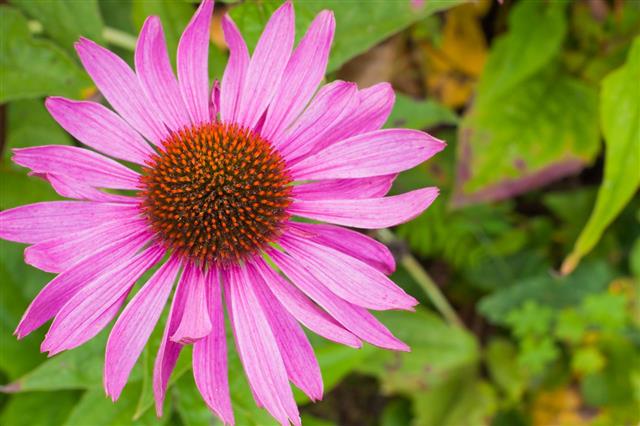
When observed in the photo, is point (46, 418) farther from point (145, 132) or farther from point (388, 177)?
point (388, 177)

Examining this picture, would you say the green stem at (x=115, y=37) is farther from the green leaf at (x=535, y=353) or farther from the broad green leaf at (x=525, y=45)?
the green leaf at (x=535, y=353)

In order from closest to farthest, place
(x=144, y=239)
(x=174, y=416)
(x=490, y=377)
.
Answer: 1. (x=144, y=239)
2. (x=174, y=416)
3. (x=490, y=377)

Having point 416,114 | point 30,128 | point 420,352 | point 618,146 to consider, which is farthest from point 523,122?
point 30,128

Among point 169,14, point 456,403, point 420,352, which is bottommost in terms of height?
point 456,403

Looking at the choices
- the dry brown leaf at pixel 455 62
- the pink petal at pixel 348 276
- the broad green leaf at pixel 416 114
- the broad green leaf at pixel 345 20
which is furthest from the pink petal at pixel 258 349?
the dry brown leaf at pixel 455 62

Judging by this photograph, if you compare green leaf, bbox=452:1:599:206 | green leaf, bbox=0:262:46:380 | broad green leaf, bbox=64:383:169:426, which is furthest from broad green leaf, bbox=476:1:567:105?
green leaf, bbox=0:262:46:380

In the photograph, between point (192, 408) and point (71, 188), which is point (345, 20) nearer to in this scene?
point (71, 188)

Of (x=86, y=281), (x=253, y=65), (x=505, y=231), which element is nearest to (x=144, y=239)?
(x=86, y=281)
